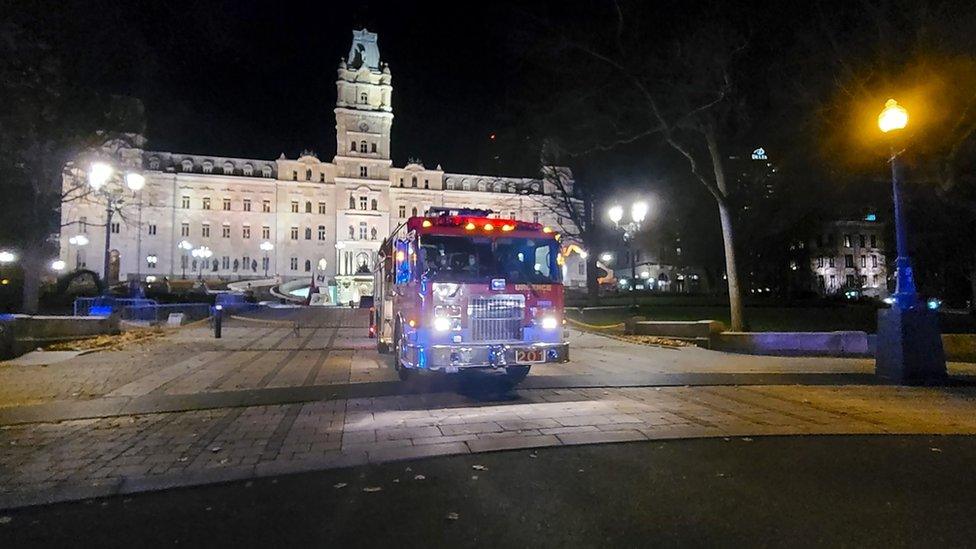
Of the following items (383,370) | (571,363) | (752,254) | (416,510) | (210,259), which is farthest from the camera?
(210,259)

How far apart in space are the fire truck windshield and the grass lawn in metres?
15.3

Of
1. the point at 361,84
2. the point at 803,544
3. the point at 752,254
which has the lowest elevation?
the point at 803,544

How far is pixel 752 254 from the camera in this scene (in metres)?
49.2

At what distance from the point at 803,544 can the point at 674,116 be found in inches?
729

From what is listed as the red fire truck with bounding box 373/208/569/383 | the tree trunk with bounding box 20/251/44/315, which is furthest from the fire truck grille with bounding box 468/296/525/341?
the tree trunk with bounding box 20/251/44/315

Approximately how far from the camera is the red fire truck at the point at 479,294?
10.7m

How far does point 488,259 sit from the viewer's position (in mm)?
11273

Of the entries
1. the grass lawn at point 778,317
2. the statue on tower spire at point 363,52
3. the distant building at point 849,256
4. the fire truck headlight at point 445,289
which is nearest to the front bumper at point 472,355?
the fire truck headlight at point 445,289

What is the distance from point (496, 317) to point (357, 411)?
2902mm

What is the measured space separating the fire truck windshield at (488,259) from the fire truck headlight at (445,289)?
0.12 meters

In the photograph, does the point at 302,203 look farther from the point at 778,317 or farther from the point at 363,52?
the point at 778,317

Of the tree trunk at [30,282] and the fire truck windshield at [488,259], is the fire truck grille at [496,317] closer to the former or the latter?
the fire truck windshield at [488,259]

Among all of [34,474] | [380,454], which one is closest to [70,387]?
[34,474]

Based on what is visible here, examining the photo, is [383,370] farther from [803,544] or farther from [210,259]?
A: [210,259]
